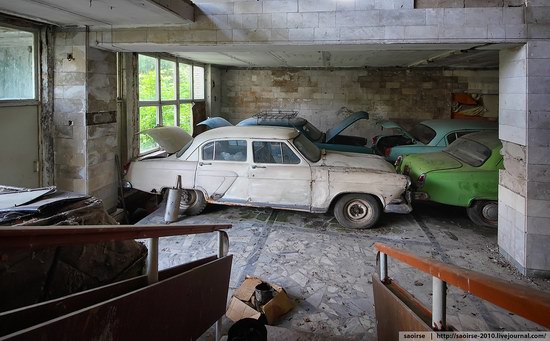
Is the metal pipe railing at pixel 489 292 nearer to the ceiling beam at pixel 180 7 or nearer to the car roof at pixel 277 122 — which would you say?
the ceiling beam at pixel 180 7

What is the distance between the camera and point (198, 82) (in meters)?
12.1

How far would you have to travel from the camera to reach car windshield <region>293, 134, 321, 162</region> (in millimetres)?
6539

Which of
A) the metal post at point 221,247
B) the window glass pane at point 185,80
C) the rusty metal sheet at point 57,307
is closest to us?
the rusty metal sheet at point 57,307

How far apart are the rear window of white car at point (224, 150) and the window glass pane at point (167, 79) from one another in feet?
10.5

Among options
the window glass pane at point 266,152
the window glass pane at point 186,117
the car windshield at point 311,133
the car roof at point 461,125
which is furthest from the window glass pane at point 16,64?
the car roof at point 461,125

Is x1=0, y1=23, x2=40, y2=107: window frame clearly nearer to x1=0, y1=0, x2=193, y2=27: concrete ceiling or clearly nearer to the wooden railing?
x1=0, y1=0, x2=193, y2=27: concrete ceiling

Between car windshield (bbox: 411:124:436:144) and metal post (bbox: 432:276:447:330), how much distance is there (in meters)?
7.41

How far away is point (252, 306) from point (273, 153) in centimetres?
323

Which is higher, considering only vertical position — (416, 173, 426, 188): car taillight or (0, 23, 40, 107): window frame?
(0, 23, 40, 107): window frame

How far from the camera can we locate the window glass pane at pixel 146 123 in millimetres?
8119

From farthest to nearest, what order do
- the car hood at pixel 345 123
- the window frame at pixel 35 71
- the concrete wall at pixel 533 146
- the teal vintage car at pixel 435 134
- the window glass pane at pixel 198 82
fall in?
1. the window glass pane at pixel 198 82
2. the car hood at pixel 345 123
3. the teal vintage car at pixel 435 134
4. the window frame at pixel 35 71
5. the concrete wall at pixel 533 146

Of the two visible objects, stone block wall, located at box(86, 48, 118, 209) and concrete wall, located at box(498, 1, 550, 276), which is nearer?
concrete wall, located at box(498, 1, 550, 276)

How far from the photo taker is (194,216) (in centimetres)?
694

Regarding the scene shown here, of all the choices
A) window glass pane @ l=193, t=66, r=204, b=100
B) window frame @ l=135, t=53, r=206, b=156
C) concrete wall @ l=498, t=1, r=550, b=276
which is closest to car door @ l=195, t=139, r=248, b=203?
window frame @ l=135, t=53, r=206, b=156
